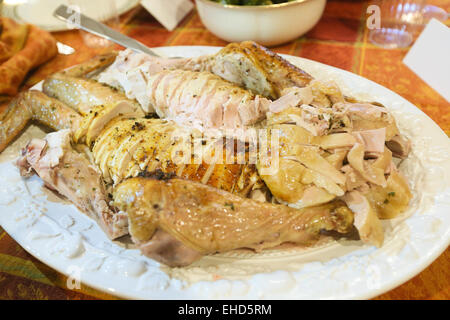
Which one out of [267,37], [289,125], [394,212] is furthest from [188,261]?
[267,37]

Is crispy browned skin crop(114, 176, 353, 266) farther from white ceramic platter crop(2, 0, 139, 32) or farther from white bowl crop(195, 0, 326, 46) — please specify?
white ceramic platter crop(2, 0, 139, 32)

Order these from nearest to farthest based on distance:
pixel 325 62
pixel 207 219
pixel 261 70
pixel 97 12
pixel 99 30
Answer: pixel 207 219
pixel 261 70
pixel 99 30
pixel 325 62
pixel 97 12

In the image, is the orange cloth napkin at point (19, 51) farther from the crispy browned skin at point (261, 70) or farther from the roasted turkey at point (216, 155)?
the crispy browned skin at point (261, 70)

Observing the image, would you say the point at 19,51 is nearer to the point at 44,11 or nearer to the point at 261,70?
the point at 44,11

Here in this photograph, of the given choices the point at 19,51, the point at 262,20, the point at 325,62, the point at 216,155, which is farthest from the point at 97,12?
the point at 216,155

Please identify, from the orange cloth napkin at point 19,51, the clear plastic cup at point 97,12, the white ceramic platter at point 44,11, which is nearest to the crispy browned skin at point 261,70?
the orange cloth napkin at point 19,51

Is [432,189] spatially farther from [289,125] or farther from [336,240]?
[289,125]
